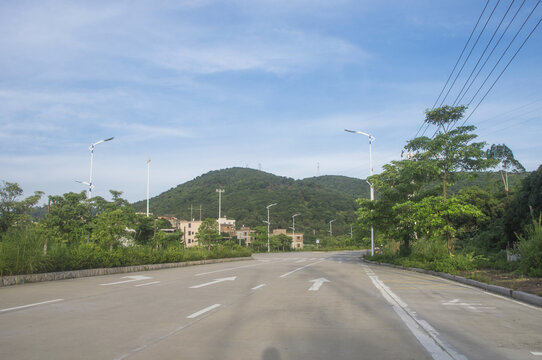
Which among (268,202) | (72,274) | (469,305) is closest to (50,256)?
(72,274)

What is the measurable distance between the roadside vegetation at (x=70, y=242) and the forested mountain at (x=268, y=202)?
256 feet

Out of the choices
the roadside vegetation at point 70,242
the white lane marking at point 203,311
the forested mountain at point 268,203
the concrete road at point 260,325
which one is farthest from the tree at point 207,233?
the forested mountain at point 268,203

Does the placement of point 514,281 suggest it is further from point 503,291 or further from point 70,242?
point 70,242

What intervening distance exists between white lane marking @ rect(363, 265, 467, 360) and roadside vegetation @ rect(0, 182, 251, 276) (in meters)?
11.5

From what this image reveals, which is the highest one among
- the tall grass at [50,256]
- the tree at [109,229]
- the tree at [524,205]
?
the tree at [524,205]

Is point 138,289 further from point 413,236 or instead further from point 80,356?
point 413,236

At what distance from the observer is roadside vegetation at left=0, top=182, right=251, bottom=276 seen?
1360 centimetres

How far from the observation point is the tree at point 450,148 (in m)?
21.3

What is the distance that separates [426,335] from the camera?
6273 mm

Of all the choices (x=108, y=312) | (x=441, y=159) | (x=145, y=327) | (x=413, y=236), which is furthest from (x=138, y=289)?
(x=413, y=236)

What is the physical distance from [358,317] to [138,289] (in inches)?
272

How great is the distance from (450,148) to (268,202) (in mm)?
102975

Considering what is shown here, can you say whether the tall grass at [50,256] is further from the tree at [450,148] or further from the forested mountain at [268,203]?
the forested mountain at [268,203]

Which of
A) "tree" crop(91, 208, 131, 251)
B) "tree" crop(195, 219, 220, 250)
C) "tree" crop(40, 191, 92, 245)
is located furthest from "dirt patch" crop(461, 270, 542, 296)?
"tree" crop(195, 219, 220, 250)
